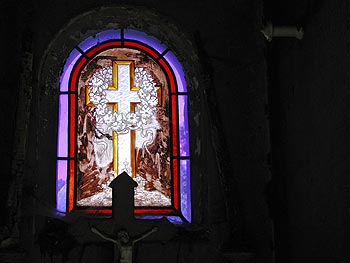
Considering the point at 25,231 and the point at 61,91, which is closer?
the point at 25,231

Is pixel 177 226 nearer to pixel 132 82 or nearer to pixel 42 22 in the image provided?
pixel 132 82

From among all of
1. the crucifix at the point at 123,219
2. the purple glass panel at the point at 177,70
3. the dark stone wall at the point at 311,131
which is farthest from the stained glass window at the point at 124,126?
the dark stone wall at the point at 311,131

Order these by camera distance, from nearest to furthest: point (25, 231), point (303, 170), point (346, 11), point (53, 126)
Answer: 1. point (346, 11)
2. point (303, 170)
3. point (25, 231)
4. point (53, 126)

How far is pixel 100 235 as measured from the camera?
3643mm

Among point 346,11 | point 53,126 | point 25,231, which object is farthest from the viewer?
point 53,126

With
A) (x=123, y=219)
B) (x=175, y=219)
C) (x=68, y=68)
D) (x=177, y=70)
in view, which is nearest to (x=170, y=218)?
(x=175, y=219)

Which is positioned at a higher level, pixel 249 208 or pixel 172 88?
pixel 172 88

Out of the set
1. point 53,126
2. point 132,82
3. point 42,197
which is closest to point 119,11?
point 132,82

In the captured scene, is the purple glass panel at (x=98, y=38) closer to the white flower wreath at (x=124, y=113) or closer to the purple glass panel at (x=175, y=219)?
the white flower wreath at (x=124, y=113)

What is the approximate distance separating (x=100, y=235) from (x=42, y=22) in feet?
4.94

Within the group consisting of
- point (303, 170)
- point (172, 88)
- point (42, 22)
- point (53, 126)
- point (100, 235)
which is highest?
point (42, 22)

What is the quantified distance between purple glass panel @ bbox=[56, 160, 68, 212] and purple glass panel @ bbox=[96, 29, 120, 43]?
3.05 feet

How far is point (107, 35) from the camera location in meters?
4.38

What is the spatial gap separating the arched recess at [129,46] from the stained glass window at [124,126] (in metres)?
0.01
